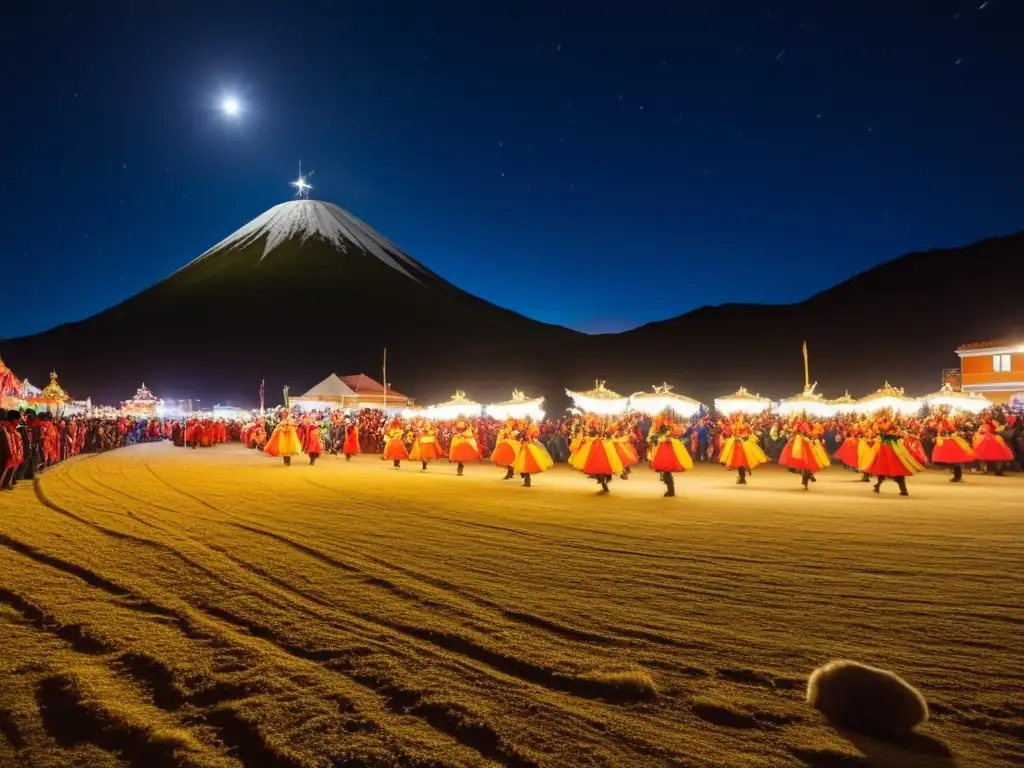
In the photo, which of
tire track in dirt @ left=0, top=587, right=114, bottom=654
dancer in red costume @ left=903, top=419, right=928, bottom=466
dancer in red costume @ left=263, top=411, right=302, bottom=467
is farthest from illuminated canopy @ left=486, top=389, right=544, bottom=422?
tire track in dirt @ left=0, top=587, right=114, bottom=654

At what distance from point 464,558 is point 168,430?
170ft

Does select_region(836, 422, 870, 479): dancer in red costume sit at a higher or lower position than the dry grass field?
higher

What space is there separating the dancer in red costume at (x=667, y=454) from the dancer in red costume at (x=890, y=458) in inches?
165

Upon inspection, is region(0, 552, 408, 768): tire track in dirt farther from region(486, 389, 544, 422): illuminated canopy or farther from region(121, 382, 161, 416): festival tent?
region(121, 382, 161, 416): festival tent

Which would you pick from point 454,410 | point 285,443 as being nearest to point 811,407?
point 454,410

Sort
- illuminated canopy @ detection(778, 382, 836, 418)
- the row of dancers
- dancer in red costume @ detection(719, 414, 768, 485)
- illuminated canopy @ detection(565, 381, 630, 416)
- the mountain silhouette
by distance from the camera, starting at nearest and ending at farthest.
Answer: the row of dancers → dancer in red costume @ detection(719, 414, 768, 485) → illuminated canopy @ detection(778, 382, 836, 418) → illuminated canopy @ detection(565, 381, 630, 416) → the mountain silhouette

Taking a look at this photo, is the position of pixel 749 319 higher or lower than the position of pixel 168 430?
higher

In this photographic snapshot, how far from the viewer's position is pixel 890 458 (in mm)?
13922

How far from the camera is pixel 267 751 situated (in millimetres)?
3227

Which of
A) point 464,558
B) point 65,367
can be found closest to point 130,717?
point 464,558

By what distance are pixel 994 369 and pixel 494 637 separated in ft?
134

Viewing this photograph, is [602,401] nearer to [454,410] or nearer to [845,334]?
[454,410]

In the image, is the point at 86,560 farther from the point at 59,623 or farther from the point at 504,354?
the point at 504,354

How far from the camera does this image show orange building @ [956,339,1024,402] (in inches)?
1356
